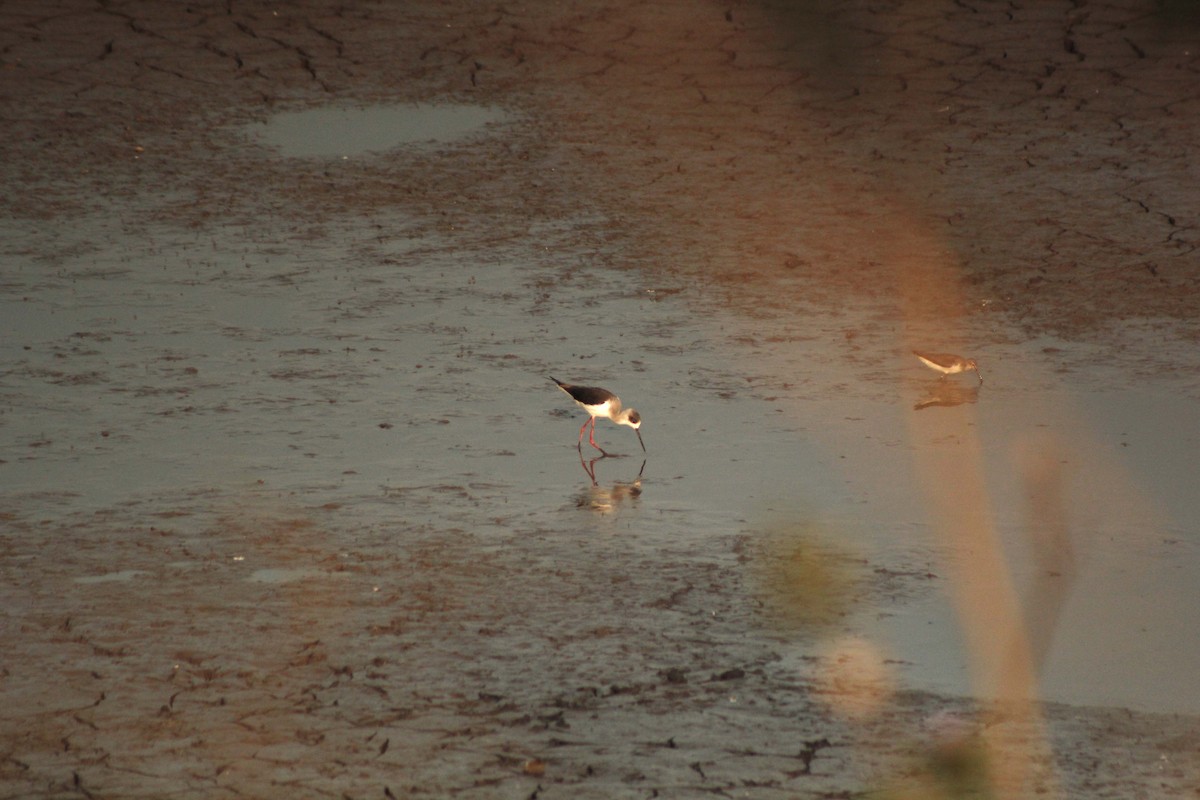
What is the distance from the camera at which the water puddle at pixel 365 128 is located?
9.94 m

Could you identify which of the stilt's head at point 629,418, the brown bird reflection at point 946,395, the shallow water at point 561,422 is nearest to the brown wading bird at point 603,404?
the stilt's head at point 629,418

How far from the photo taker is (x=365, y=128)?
404 inches

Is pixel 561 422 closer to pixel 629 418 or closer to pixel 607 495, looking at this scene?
pixel 629 418

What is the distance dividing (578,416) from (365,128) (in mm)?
4320

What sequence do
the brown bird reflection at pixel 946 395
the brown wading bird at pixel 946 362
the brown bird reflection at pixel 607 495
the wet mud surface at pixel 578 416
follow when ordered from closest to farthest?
the wet mud surface at pixel 578 416, the brown bird reflection at pixel 607 495, the brown bird reflection at pixel 946 395, the brown wading bird at pixel 946 362

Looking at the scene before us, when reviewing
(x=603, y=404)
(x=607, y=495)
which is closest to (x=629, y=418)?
(x=603, y=404)

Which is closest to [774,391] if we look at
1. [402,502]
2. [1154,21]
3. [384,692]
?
[402,502]

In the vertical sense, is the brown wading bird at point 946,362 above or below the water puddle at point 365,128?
below

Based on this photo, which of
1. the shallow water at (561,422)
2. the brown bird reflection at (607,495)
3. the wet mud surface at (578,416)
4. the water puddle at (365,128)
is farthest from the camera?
Answer: the water puddle at (365,128)

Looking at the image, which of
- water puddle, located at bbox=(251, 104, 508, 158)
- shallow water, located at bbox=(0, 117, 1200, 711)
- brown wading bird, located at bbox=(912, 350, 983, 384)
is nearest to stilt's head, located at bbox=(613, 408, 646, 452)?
shallow water, located at bbox=(0, 117, 1200, 711)

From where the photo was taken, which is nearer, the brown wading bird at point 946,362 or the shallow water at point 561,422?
the shallow water at point 561,422

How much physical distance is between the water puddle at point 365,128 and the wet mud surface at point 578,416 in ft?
0.25

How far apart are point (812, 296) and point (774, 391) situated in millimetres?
1220

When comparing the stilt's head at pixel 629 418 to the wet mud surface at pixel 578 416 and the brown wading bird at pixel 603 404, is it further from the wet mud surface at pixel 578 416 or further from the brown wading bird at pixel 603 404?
the wet mud surface at pixel 578 416
